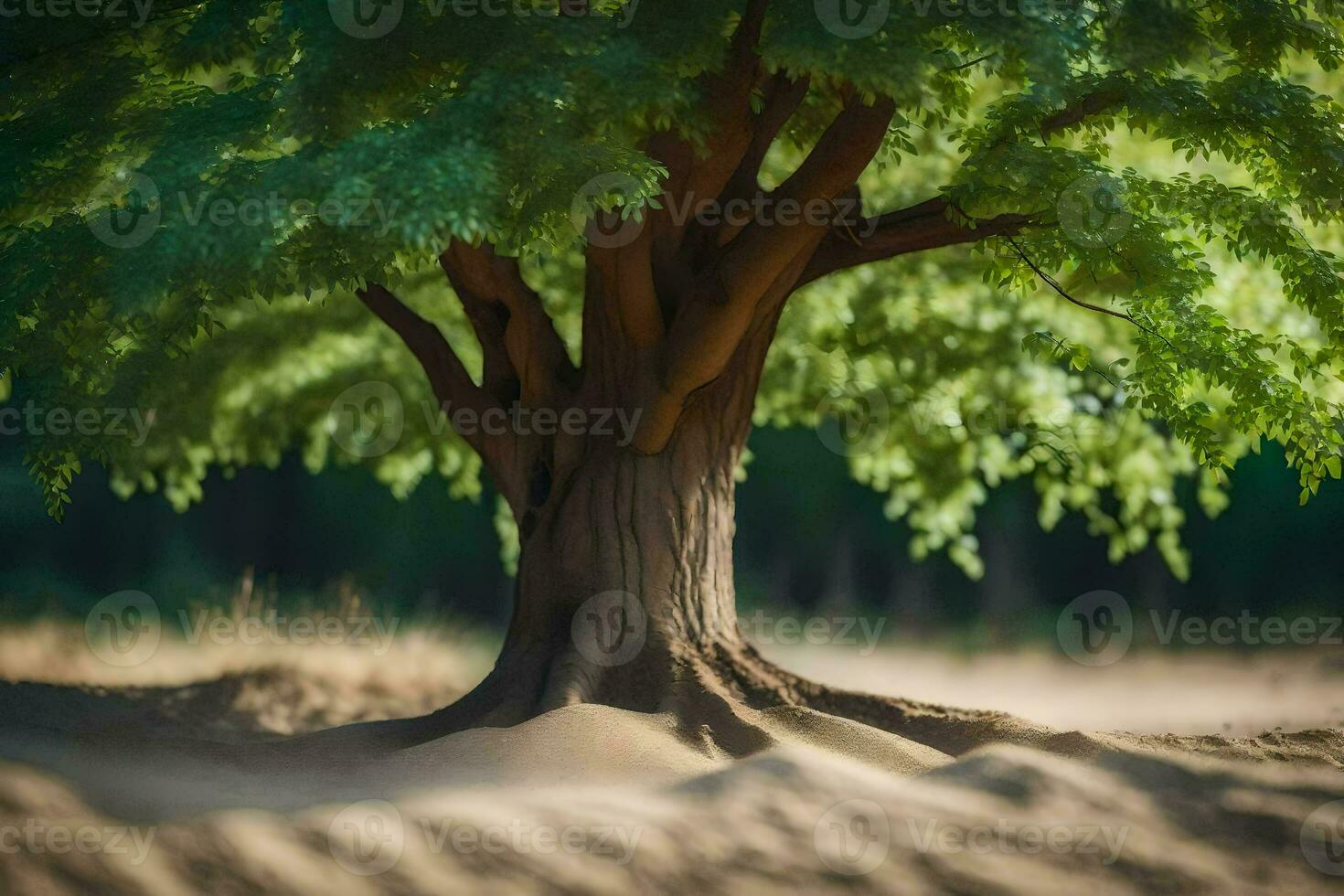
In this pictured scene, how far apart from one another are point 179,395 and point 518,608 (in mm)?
4798

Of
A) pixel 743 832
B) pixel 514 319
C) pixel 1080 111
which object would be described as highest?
pixel 1080 111

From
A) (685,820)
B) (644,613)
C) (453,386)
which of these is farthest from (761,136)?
(685,820)

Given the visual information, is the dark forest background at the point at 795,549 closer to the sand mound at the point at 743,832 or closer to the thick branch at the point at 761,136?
the thick branch at the point at 761,136

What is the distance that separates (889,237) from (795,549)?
22.8ft

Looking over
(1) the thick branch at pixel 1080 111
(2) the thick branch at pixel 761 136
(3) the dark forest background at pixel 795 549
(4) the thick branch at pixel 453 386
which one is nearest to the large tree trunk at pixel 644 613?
(4) the thick branch at pixel 453 386

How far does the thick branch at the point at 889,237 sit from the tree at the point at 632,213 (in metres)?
0.02

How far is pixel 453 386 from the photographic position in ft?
26.8

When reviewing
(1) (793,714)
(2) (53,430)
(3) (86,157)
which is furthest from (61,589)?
(1) (793,714)

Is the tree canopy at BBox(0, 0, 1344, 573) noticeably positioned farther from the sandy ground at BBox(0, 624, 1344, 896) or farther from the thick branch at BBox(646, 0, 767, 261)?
the sandy ground at BBox(0, 624, 1344, 896)

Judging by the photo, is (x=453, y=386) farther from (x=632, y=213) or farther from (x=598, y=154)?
(x=598, y=154)

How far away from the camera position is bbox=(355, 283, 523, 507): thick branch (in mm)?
8086

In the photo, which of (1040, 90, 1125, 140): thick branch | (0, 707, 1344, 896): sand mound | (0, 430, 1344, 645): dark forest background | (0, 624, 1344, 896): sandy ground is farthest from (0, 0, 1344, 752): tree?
(0, 430, 1344, 645): dark forest background

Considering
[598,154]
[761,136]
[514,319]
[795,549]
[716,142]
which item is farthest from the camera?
[795,549]

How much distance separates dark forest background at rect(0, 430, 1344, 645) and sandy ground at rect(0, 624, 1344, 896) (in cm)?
629
